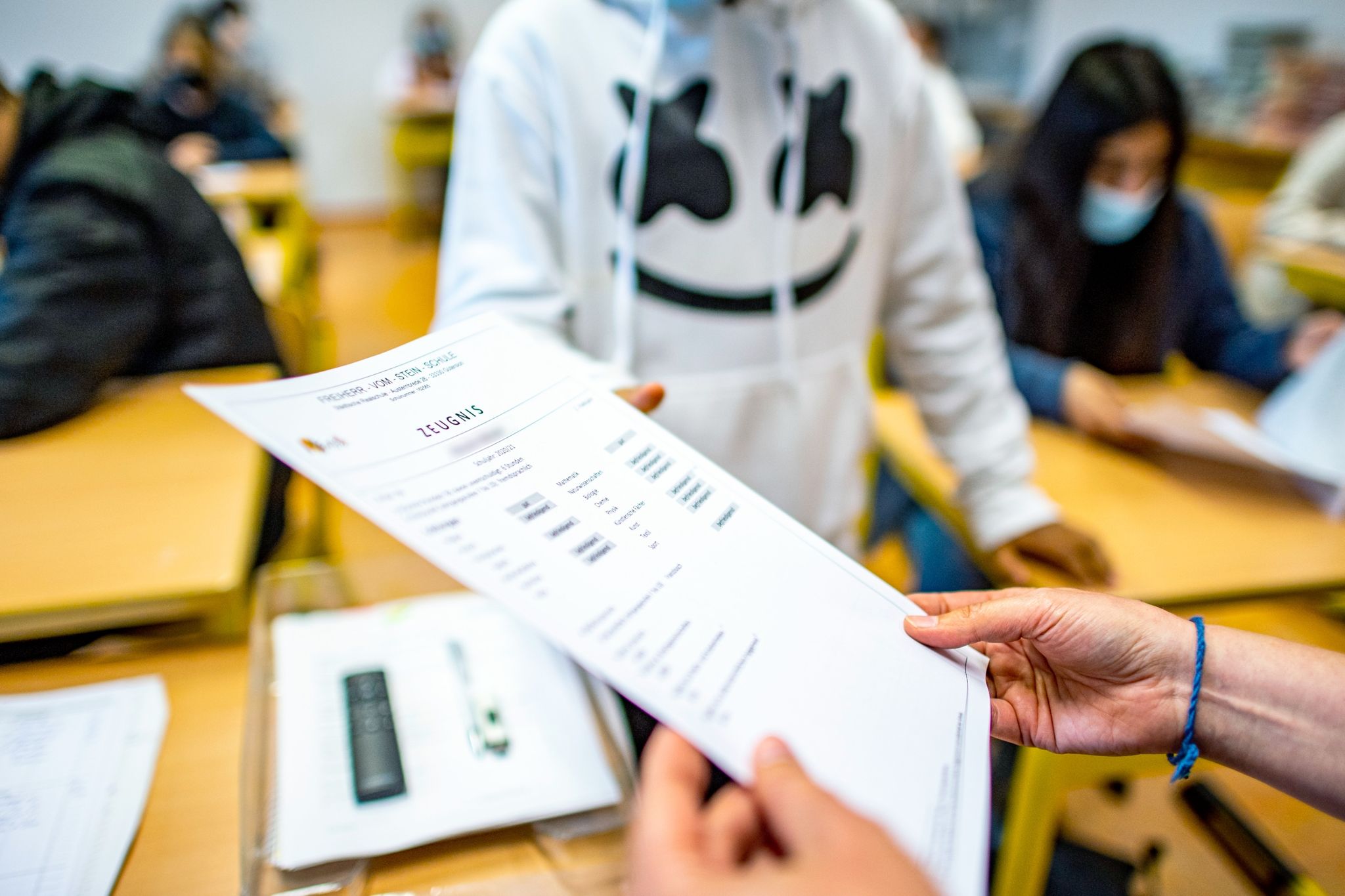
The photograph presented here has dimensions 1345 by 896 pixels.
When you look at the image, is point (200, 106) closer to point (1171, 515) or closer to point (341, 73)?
point (1171, 515)

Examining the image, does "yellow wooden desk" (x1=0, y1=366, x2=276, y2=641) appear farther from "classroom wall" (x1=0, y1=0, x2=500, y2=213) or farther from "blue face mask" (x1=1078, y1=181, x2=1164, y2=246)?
"classroom wall" (x1=0, y1=0, x2=500, y2=213)

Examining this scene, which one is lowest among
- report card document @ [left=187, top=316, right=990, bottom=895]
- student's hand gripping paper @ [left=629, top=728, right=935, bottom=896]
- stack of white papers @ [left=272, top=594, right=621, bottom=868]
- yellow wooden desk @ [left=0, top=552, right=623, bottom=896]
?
yellow wooden desk @ [left=0, top=552, right=623, bottom=896]

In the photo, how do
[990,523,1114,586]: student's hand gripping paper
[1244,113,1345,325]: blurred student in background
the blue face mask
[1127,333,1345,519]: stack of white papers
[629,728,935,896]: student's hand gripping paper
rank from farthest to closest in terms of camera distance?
[1244,113,1345,325]: blurred student in background → the blue face mask → [1127,333,1345,519]: stack of white papers → [990,523,1114,586]: student's hand gripping paper → [629,728,935,896]: student's hand gripping paper

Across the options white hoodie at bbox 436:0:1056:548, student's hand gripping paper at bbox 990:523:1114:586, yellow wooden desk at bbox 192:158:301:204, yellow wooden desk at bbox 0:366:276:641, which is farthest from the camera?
yellow wooden desk at bbox 192:158:301:204

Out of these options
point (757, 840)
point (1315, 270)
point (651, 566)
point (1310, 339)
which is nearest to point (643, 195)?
A: point (651, 566)

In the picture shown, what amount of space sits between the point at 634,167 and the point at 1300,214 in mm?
1966

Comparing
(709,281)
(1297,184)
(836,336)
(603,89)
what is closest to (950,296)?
→ (836,336)

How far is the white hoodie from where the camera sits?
2.46 feet

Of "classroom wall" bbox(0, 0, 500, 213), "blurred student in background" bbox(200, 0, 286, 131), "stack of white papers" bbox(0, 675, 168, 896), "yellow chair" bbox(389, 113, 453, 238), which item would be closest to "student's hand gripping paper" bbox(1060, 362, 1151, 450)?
"stack of white papers" bbox(0, 675, 168, 896)

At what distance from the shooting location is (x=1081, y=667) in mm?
488

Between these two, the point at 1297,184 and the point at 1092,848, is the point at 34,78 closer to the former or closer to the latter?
the point at 1092,848

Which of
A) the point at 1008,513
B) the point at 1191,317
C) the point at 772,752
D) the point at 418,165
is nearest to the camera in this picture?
the point at 772,752

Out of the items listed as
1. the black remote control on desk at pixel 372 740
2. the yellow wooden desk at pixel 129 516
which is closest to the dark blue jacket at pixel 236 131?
the yellow wooden desk at pixel 129 516

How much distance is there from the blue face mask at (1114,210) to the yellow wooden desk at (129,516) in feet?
4.33
